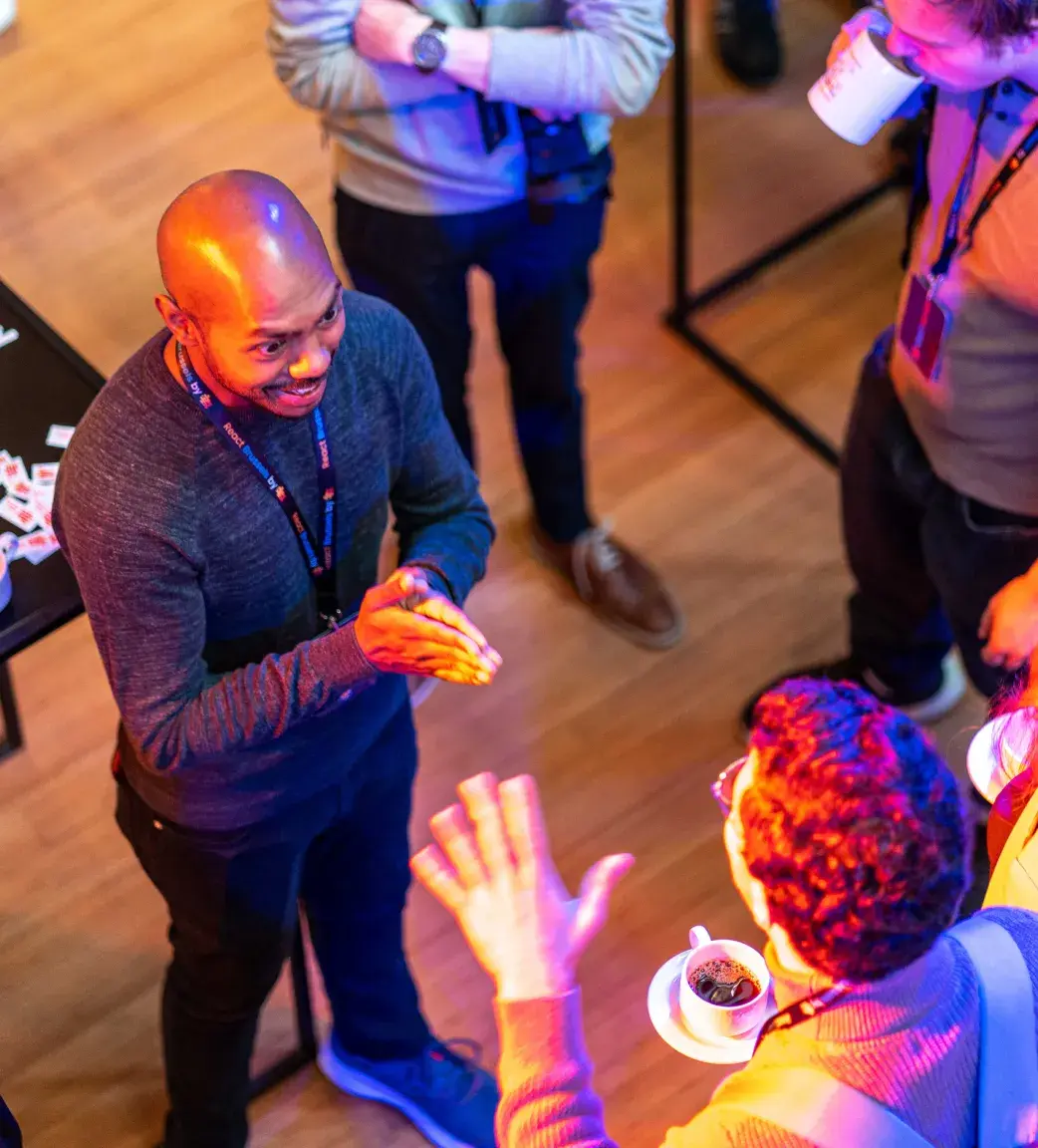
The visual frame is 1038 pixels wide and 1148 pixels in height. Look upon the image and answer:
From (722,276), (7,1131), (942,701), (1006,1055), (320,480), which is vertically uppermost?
(320,480)

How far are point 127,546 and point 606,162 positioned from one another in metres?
1.33

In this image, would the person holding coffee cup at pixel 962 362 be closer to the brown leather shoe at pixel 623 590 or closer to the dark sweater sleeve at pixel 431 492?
the brown leather shoe at pixel 623 590

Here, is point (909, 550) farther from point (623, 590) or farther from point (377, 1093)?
point (377, 1093)

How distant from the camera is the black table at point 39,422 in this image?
2.05 meters

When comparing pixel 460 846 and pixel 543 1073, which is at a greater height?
pixel 460 846

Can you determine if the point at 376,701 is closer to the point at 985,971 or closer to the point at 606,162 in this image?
the point at 985,971

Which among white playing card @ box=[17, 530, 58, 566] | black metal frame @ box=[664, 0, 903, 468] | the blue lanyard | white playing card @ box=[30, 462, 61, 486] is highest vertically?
white playing card @ box=[30, 462, 61, 486]

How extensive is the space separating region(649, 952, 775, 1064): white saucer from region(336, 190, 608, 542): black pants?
47.8 inches

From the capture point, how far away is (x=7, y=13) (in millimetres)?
4434

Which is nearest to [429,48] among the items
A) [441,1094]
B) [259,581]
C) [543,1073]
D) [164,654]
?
[259,581]

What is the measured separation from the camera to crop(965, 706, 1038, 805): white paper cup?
1.66 metres

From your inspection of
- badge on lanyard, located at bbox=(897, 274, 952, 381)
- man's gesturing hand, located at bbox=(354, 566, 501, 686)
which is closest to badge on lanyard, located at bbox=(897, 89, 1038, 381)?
badge on lanyard, located at bbox=(897, 274, 952, 381)

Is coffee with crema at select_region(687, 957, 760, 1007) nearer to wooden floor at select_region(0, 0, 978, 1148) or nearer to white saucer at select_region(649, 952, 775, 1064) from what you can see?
white saucer at select_region(649, 952, 775, 1064)

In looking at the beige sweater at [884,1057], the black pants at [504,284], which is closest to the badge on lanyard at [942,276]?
the black pants at [504,284]
